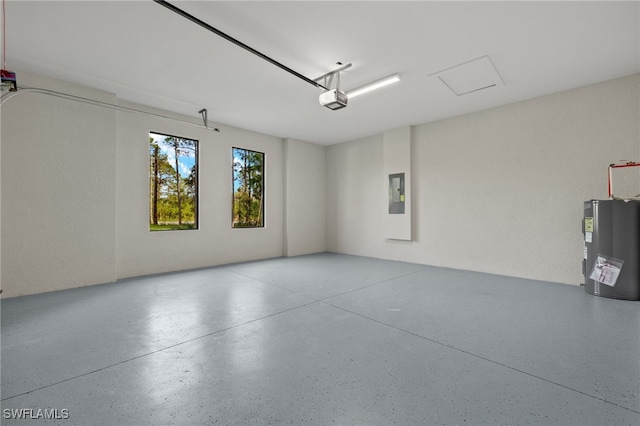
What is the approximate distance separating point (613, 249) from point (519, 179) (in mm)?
1688

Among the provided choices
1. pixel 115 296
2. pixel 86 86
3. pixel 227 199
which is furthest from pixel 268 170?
pixel 115 296

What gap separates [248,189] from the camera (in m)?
6.91

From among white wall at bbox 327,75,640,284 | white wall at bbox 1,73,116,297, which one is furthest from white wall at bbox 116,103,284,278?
white wall at bbox 327,75,640,284

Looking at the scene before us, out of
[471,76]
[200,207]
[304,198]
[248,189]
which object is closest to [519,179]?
[471,76]

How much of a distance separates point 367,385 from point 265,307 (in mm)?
1822

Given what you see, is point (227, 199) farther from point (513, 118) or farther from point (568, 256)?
point (568, 256)

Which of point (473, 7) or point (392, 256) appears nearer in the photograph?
point (473, 7)

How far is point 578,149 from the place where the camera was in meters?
4.34

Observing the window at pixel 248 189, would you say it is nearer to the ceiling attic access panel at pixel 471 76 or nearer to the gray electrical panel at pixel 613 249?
the ceiling attic access panel at pixel 471 76

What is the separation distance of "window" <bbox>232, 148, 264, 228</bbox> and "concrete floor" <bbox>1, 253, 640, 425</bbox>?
9.85 feet

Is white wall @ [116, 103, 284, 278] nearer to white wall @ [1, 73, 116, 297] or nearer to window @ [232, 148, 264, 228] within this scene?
window @ [232, 148, 264, 228]

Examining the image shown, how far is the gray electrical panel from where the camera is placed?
11.6 ft

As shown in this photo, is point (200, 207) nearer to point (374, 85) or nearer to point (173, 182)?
point (173, 182)

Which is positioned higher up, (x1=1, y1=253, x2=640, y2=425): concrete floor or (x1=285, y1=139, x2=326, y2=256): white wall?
(x1=285, y1=139, x2=326, y2=256): white wall
